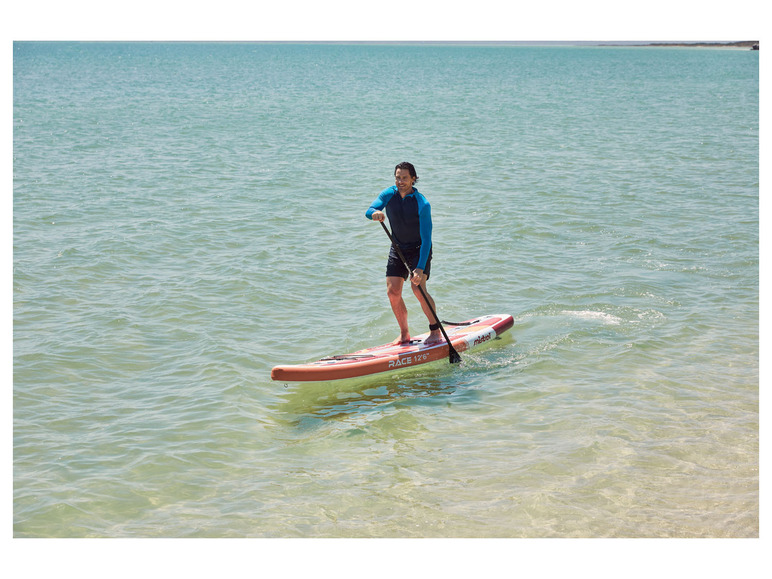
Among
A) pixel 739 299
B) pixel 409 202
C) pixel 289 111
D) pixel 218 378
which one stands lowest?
pixel 218 378

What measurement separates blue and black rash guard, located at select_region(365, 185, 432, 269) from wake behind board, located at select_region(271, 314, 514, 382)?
1099 millimetres

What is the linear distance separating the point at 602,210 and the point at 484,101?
30.8 m

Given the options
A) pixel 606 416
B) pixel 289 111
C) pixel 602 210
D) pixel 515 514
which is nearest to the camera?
pixel 515 514

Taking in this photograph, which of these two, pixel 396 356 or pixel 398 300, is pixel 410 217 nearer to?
pixel 398 300

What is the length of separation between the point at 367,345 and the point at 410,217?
205 cm

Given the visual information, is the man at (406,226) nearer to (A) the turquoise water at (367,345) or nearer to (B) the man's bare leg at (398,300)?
(B) the man's bare leg at (398,300)

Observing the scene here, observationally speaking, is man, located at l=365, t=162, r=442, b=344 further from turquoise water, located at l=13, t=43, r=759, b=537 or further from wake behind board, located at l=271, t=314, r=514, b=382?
turquoise water, located at l=13, t=43, r=759, b=537

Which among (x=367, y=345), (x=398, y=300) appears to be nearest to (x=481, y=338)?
(x=398, y=300)

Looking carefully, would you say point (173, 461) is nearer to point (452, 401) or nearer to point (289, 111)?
point (452, 401)

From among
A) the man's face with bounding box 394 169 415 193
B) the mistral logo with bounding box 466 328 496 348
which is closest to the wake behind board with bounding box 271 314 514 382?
the mistral logo with bounding box 466 328 496 348

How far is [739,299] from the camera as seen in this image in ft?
35.1

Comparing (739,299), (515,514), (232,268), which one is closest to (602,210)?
(739,299)

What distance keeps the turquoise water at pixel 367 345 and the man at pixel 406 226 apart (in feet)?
3.74

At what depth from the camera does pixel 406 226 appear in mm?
8125
